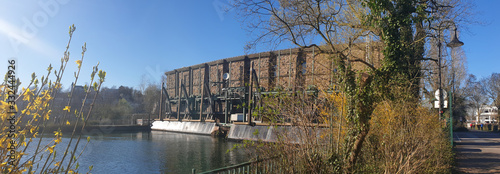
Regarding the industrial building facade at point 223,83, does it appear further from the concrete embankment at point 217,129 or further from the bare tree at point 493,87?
the bare tree at point 493,87

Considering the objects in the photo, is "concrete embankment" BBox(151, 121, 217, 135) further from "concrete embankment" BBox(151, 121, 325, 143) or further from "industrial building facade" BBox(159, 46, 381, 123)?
"industrial building facade" BBox(159, 46, 381, 123)

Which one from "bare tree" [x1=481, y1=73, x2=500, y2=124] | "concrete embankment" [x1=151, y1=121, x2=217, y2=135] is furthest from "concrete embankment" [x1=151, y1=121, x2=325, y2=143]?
"bare tree" [x1=481, y1=73, x2=500, y2=124]

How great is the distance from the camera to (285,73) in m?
29.2

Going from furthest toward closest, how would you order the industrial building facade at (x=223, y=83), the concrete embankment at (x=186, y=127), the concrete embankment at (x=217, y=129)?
1. the concrete embankment at (x=186, y=127)
2. the industrial building facade at (x=223, y=83)
3. the concrete embankment at (x=217, y=129)

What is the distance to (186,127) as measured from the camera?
34.2 m

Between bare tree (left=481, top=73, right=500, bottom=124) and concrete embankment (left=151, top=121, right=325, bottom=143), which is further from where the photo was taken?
bare tree (left=481, top=73, right=500, bottom=124)

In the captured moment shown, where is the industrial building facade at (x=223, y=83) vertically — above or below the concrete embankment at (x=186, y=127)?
above

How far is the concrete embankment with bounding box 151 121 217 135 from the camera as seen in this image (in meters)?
30.3

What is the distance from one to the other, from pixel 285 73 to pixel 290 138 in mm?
24155

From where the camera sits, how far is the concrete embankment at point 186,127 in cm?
3032

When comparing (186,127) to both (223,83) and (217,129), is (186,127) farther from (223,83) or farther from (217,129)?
(217,129)

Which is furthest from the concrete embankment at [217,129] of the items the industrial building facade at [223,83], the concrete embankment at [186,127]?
the industrial building facade at [223,83]

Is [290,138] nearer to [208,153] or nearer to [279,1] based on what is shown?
[279,1]

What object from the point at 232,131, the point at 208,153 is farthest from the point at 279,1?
the point at 232,131
